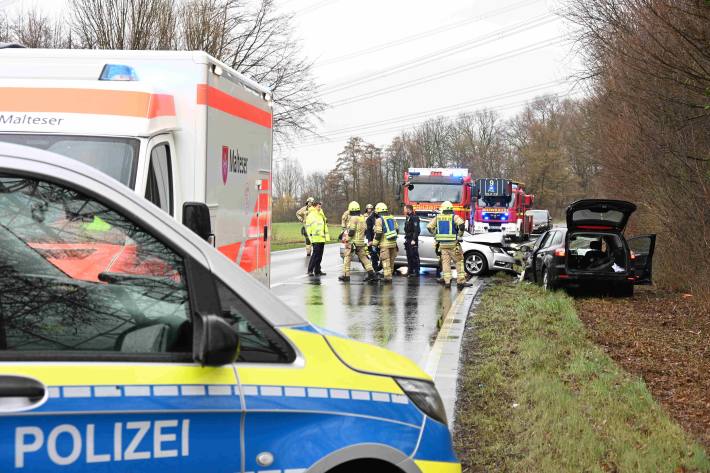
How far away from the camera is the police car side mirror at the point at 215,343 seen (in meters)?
2.76

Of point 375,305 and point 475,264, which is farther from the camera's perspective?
point 475,264

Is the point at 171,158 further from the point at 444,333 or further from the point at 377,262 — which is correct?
the point at 377,262

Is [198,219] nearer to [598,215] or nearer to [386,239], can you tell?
[598,215]

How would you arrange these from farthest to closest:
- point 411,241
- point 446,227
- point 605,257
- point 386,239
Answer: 1. point 411,241
2. point 386,239
3. point 446,227
4. point 605,257

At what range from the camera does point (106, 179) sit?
2.97 m

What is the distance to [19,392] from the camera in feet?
8.51

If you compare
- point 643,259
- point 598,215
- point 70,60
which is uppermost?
point 70,60

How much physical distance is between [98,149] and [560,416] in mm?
3862

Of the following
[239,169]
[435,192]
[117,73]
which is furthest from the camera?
[435,192]

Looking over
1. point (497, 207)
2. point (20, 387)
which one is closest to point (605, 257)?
point (20, 387)

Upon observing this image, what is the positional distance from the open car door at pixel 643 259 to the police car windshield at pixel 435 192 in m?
14.8

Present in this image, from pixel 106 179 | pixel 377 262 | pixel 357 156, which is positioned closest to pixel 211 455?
pixel 106 179

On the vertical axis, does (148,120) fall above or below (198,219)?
above

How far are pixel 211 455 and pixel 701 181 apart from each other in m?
12.6
